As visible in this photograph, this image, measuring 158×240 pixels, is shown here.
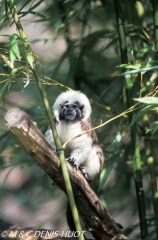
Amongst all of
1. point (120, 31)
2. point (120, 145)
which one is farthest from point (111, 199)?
point (120, 31)

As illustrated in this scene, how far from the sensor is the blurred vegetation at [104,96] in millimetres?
2658

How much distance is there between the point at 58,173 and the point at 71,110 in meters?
0.60

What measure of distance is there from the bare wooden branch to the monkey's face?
42 centimetres

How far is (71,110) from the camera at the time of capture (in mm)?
2617

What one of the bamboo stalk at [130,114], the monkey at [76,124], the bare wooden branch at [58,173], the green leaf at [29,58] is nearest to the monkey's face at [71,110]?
the monkey at [76,124]

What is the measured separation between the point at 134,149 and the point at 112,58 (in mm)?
1234

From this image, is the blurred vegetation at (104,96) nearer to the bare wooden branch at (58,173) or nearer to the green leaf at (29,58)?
the bare wooden branch at (58,173)

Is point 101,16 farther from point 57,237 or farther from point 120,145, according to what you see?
point 57,237

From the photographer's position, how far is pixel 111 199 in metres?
3.55

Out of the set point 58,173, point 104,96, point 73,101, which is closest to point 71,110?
point 73,101

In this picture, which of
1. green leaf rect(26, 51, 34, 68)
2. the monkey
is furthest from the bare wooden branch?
the monkey

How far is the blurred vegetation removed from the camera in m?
2.66

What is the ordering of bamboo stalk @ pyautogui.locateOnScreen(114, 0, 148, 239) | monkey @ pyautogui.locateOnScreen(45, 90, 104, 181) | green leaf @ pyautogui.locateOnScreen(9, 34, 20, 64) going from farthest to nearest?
1. monkey @ pyautogui.locateOnScreen(45, 90, 104, 181)
2. bamboo stalk @ pyautogui.locateOnScreen(114, 0, 148, 239)
3. green leaf @ pyautogui.locateOnScreen(9, 34, 20, 64)

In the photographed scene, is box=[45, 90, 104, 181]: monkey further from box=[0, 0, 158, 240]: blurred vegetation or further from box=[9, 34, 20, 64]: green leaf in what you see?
box=[9, 34, 20, 64]: green leaf
